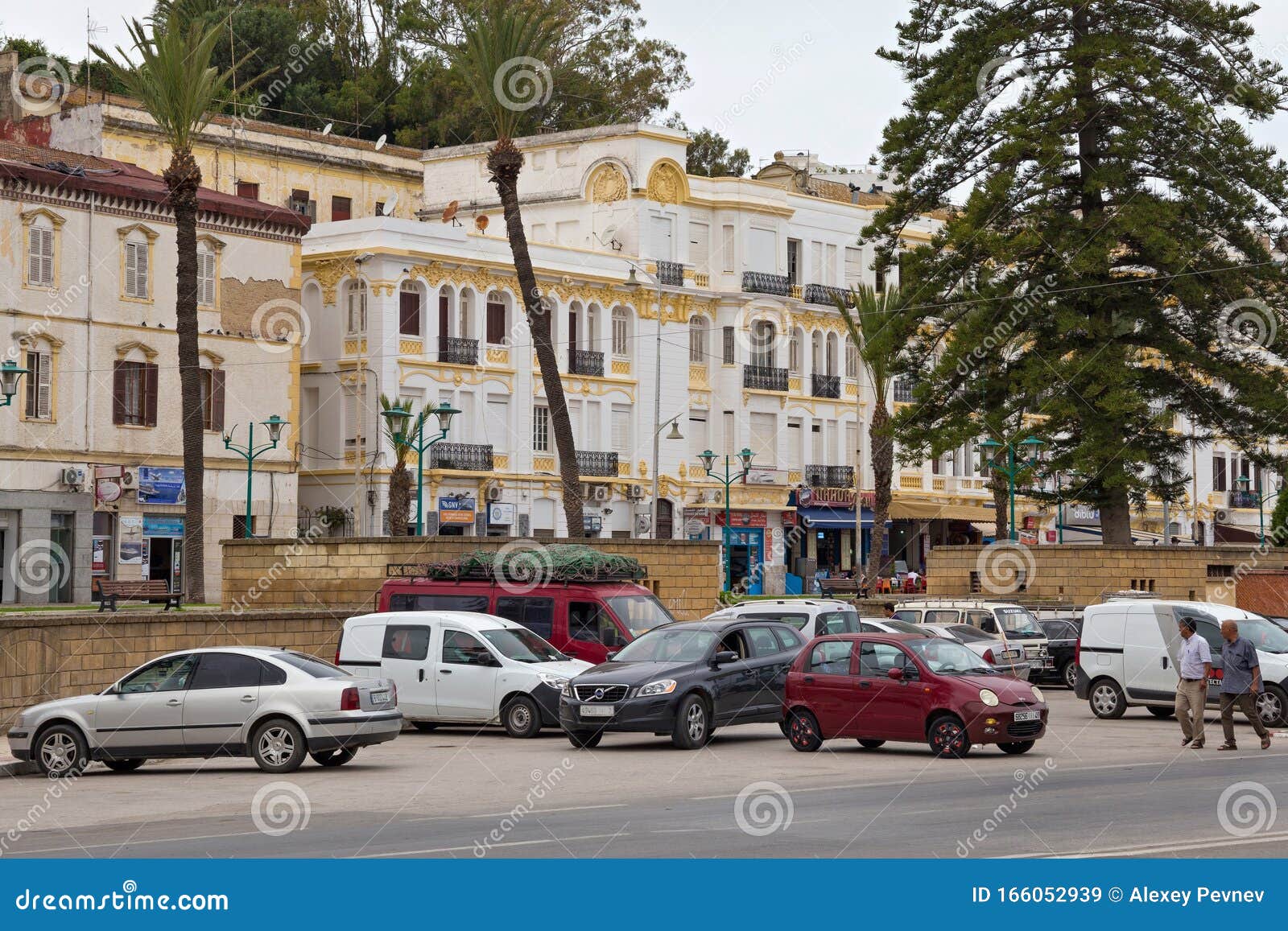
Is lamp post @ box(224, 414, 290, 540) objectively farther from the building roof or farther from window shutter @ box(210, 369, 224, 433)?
the building roof

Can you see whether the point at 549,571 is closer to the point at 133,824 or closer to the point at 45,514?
the point at 133,824

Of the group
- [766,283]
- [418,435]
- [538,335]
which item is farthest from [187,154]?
[766,283]

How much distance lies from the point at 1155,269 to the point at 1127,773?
27.1m

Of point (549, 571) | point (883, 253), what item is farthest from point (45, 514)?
point (549, 571)

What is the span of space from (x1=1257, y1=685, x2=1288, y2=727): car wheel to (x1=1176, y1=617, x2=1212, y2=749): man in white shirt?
10.1 ft

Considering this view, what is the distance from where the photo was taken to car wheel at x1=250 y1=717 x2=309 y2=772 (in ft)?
66.3

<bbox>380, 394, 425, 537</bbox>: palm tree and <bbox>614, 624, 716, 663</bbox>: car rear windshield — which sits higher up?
<bbox>380, 394, 425, 537</bbox>: palm tree

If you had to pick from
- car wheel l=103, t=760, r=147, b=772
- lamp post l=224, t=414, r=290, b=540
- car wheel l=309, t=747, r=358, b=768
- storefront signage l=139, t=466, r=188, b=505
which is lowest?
car wheel l=103, t=760, r=147, b=772

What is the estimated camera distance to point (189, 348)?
39281 mm

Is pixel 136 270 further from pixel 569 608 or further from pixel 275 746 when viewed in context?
pixel 275 746

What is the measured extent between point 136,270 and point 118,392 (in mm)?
3607

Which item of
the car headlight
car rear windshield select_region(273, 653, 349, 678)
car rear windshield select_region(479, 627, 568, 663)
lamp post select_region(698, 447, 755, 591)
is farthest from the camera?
lamp post select_region(698, 447, 755, 591)

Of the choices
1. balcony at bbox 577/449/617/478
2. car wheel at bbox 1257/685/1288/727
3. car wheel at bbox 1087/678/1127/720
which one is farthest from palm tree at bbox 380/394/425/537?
car wheel at bbox 1257/685/1288/727

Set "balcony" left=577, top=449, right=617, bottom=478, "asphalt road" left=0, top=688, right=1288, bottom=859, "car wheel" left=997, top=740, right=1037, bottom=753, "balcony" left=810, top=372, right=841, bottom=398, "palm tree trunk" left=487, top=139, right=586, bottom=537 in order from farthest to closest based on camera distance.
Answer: "balcony" left=810, top=372, right=841, bottom=398 → "balcony" left=577, top=449, right=617, bottom=478 → "palm tree trunk" left=487, top=139, right=586, bottom=537 → "car wheel" left=997, top=740, right=1037, bottom=753 → "asphalt road" left=0, top=688, right=1288, bottom=859
